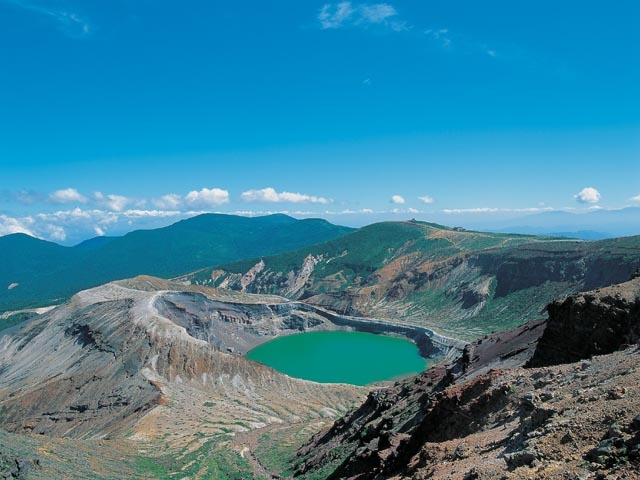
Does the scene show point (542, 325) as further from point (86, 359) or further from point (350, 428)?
point (86, 359)

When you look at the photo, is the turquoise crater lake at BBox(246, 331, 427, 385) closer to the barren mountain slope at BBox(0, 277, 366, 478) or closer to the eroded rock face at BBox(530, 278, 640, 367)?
the barren mountain slope at BBox(0, 277, 366, 478)

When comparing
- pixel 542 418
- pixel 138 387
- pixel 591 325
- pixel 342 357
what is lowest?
pixel 342 357

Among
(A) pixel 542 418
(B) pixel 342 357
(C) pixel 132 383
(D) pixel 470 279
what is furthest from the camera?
(D) pixel 470 279

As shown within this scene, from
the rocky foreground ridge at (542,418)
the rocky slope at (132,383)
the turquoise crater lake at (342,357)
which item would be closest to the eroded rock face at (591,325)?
the rocky foreground ridge at (542,418)

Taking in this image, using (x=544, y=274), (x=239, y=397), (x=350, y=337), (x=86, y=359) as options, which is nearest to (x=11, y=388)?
(x=86, y=359)

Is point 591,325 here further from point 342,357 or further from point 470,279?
point 470,279

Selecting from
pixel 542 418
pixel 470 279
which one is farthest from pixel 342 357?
pixel 542 418
